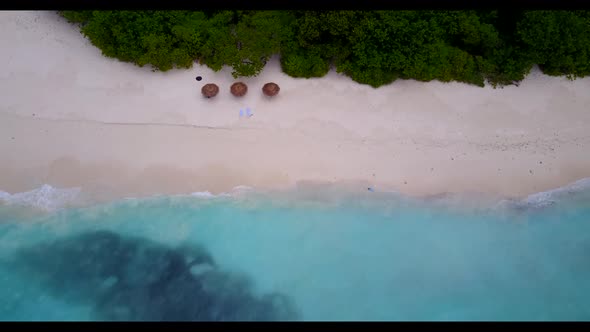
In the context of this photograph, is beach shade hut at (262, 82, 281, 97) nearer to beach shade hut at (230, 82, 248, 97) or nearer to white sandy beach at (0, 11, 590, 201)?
white sandy beach at (0, 11, 590, 201)

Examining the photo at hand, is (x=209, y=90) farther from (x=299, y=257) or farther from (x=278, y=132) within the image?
(x=299, y=257)

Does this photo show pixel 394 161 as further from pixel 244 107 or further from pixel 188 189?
pixel 188 189

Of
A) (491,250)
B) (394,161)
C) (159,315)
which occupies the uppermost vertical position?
(394,161)

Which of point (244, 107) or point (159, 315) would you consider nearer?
point (159, 315)

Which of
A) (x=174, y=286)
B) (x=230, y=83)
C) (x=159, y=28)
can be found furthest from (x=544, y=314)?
(x=159, y=28)

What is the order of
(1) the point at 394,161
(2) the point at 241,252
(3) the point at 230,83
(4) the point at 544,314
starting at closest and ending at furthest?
(4) the point at 544,314
(2) the point at 241,252
(1) the point at 394,161
(3) the point at 230,83

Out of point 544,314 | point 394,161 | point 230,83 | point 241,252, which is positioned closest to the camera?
point 544,314
